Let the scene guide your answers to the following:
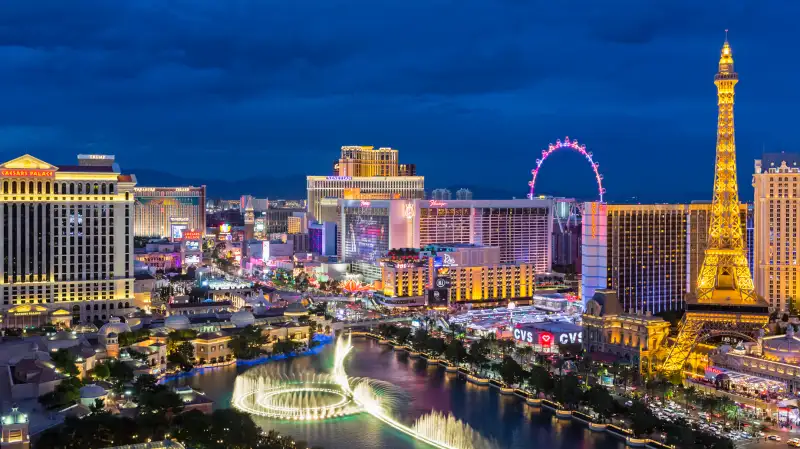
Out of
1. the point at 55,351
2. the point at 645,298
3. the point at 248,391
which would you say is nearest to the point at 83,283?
the point at 55,351

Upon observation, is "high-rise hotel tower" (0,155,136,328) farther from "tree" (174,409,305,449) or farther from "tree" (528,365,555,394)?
"tree" (528,365,555,394)

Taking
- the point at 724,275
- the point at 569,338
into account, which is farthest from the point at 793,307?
the point at 569,338

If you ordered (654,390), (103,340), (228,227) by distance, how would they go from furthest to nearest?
1. (228,227)
2. (103,340)
3. (654,390)

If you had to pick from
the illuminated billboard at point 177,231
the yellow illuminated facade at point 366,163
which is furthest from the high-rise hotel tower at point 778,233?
the illuminated billboard at point 177,231

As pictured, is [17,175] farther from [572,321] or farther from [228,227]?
[228,227]

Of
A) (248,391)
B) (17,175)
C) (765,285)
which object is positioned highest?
(17,175)

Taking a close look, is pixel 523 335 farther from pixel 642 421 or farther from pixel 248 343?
pixel 642 421
